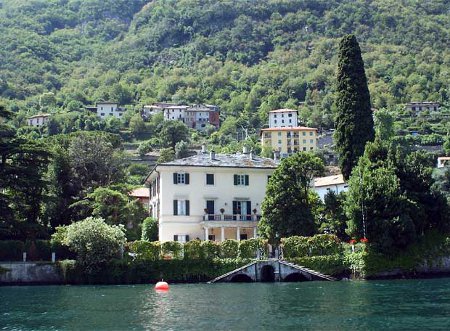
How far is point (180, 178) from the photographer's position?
7006cm

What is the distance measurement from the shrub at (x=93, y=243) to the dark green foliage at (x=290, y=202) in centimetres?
1170

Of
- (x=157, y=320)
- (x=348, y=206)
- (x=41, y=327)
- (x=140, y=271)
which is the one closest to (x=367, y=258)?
(x=348, y=206)

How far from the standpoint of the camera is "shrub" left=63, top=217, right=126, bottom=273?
57.3 metres

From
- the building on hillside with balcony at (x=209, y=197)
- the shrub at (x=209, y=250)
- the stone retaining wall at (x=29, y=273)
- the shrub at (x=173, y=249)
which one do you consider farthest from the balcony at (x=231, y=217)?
the stone retaining wall at (x=29, y=273)

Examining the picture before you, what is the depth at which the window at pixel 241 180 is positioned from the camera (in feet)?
234

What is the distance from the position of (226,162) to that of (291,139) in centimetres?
11211

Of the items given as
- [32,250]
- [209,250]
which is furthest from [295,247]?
[32,250]

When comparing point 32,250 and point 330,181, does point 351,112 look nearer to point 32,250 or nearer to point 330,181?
point 32,250

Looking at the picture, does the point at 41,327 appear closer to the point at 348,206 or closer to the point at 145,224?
the point at 348,206

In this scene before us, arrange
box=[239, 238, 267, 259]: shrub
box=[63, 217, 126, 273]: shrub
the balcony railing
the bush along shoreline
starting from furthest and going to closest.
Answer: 1. the balcony railing
2. box=[239, 238, 267, 259]: shrub
3. the bush along shoreline
4. box=[63, 217, 126, 273]: shrub

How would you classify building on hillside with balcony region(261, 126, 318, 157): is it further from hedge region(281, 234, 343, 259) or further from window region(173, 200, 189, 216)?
hedge region(281, 234, 343, 259)

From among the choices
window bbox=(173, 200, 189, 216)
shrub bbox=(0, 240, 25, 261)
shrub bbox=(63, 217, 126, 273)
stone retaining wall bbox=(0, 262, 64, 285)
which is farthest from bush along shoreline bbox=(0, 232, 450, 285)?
window bbox=(173, 200, 189, 216)

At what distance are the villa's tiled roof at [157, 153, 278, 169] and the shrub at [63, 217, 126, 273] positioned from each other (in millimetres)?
13186

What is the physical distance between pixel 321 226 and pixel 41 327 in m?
33.6
